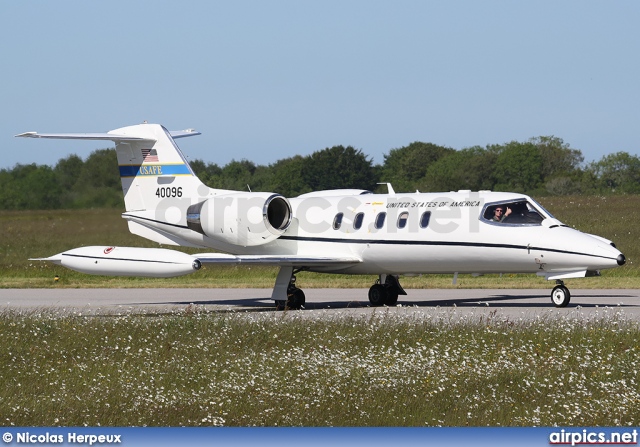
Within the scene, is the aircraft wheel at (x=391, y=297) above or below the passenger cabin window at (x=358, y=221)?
below

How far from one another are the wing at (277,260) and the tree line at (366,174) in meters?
2.49

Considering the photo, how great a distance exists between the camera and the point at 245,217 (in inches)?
893

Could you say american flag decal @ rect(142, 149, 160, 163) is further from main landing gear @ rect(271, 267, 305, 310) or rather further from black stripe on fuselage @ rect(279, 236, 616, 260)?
main landing gear @ rect(271, 267, 305, 310)

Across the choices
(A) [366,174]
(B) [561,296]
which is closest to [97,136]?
(B) [561,296]

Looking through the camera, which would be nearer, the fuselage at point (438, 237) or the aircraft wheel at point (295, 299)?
the fuselage at point (438, 237)

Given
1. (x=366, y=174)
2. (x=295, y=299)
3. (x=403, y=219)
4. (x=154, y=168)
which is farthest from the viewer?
(x=366, y=174)

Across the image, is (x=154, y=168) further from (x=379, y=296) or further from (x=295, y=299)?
(x=379, y=296)

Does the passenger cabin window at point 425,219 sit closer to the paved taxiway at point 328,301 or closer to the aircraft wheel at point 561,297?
the paved taxiway at point 328,301

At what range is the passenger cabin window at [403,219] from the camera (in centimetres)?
2155

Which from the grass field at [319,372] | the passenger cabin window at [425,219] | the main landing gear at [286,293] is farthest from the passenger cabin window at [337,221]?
the grass field at [319,372]

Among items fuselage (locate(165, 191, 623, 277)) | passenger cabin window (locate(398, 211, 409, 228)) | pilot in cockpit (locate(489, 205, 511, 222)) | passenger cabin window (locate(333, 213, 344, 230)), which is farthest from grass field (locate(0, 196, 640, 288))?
pilot in cockpit (locate(489, 205, 511, 222))

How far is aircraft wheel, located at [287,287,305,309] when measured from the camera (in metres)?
22.1

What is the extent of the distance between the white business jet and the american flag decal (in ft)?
0.08

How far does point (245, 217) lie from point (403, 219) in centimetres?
360
